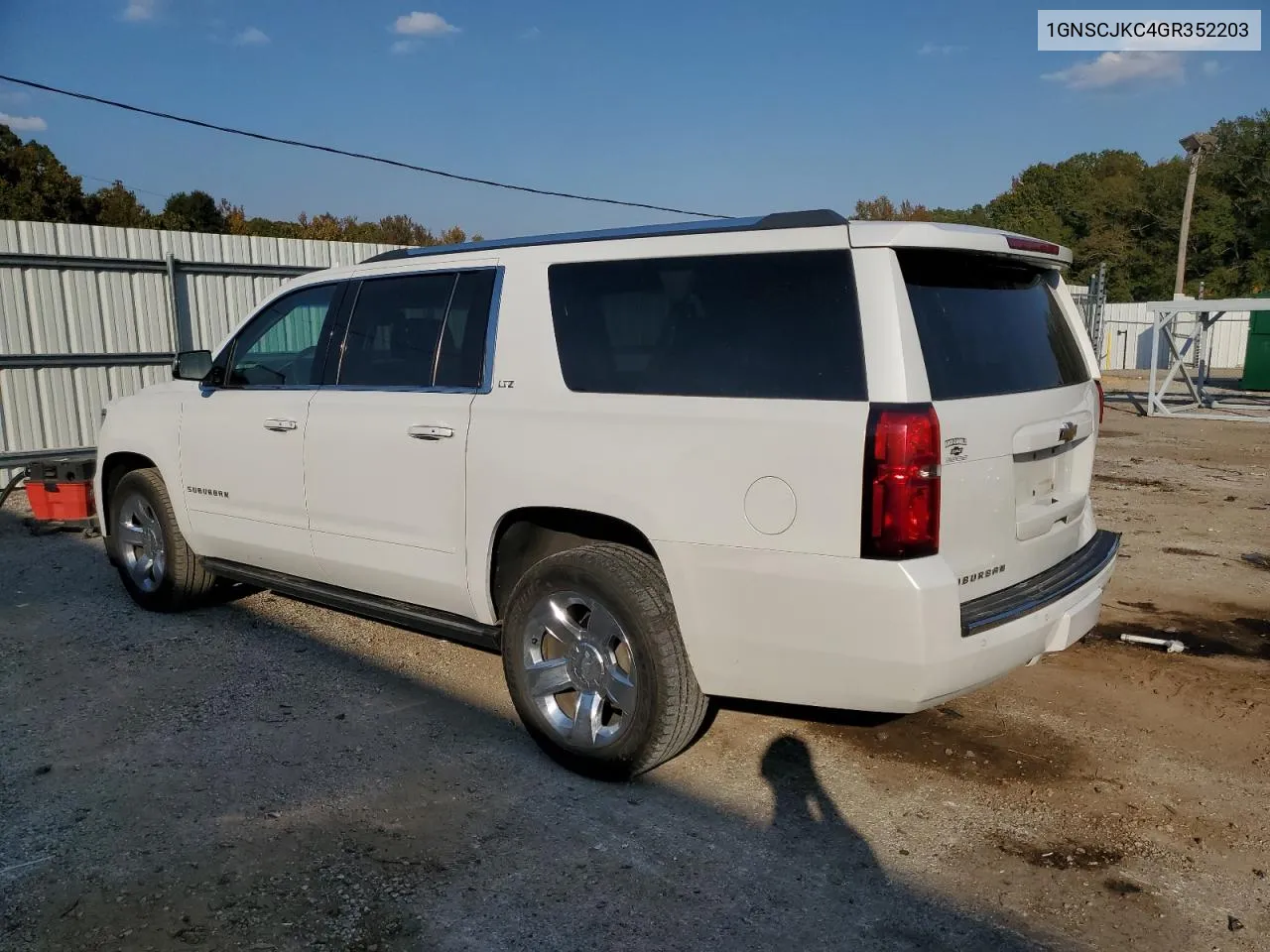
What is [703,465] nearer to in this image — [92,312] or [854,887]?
[854,887]

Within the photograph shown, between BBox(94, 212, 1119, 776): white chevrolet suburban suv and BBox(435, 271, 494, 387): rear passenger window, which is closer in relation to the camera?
BBox(94, 212, 1119, 776): white chevrolet suburban suv

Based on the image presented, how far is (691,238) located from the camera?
3.51m

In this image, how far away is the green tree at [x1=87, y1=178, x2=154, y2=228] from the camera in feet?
126

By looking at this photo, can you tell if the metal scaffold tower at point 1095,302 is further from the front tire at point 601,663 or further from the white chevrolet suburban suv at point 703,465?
the front tire at point 601,663

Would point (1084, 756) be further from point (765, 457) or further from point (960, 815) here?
point (765, 457)

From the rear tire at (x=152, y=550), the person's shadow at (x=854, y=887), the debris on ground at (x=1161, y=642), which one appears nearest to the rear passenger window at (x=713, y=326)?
the person's shadow at (x=854, y=887)

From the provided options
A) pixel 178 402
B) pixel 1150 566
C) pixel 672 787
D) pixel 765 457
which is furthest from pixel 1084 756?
pixel 178 402

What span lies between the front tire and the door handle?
69 cm

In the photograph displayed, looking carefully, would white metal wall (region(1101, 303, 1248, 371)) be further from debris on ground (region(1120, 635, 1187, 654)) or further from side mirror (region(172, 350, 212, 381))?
side mirror (region(172, 350, 212, 381))

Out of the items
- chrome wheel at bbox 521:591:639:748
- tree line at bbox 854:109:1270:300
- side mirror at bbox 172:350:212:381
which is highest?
→ tree line at bbox 854:109:1270:300

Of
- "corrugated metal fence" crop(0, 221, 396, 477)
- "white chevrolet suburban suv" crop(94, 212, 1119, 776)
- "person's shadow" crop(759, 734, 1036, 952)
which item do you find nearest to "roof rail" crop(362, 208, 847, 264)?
"white chevrolet suburban suv" crop(94, 212, 1119, 776)

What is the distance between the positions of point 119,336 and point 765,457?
10566 millimetres

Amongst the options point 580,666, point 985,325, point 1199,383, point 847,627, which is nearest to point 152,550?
point 580,666

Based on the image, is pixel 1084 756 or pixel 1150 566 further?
pixel 1150 566
